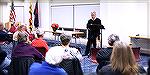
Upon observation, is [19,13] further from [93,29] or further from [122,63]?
[122,63]

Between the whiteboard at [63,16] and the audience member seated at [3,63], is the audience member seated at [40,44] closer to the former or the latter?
the audience member seated at [3,63]

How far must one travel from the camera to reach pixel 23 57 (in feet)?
15.0

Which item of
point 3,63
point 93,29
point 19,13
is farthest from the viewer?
point 19,13

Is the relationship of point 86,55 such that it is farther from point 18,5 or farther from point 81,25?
point 18,5

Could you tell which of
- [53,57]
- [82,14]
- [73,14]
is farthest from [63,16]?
[53,57]

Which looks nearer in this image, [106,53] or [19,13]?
[106,53]

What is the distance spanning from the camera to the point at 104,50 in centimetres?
473

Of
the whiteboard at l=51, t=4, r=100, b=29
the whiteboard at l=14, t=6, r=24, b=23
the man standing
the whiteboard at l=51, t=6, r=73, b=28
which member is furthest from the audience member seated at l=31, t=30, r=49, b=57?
the whiteboard at l=14, t=6, r=24, b=23

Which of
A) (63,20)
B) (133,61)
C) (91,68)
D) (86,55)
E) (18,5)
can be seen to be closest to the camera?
(133,61)

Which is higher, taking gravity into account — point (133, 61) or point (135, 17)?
point (135, 17)

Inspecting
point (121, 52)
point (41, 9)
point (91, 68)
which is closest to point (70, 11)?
point (41, 9)

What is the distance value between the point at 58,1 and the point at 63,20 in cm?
111

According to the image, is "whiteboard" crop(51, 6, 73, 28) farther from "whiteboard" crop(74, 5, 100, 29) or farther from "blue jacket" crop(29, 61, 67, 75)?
"blue jacket" crop(29, 61, 67, 75)

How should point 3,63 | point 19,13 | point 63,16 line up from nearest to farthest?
point 3,63
point 63,16
point 19,13
